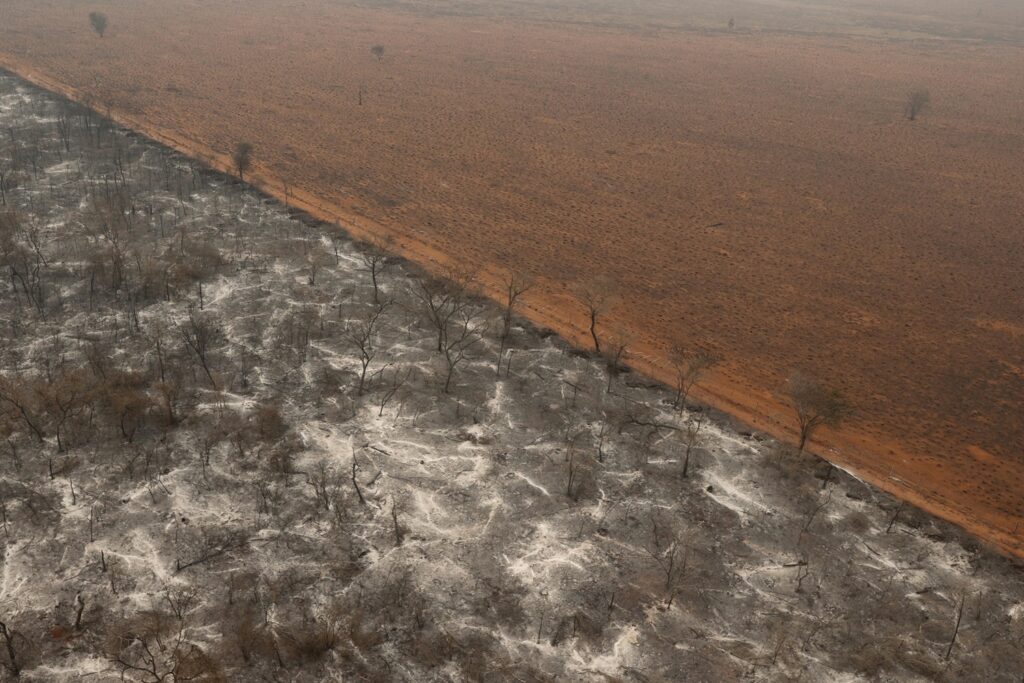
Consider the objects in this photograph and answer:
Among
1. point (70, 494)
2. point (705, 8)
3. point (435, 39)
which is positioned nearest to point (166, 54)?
point (435, 39)

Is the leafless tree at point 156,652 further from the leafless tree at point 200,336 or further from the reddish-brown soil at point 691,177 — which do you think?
the reddish-brown soil at point 691,177

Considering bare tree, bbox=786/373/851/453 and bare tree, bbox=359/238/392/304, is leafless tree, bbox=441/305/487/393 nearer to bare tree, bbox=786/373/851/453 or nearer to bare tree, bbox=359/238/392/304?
bare tree, bbox=359/238/392/304

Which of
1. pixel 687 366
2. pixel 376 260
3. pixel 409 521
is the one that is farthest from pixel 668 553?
pixel 376 260

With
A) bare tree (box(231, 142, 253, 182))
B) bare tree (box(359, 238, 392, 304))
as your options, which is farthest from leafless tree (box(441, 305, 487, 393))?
bare tree (box(231, 142, 253, 182))

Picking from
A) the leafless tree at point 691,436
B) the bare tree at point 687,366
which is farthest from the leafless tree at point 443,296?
the leafless tree at point 691,436

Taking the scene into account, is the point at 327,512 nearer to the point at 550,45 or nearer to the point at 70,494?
the point at 70,494

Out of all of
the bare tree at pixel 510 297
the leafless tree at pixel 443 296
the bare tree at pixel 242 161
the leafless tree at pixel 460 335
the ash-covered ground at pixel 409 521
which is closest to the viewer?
the ash-covered ground at pixel 409 521
